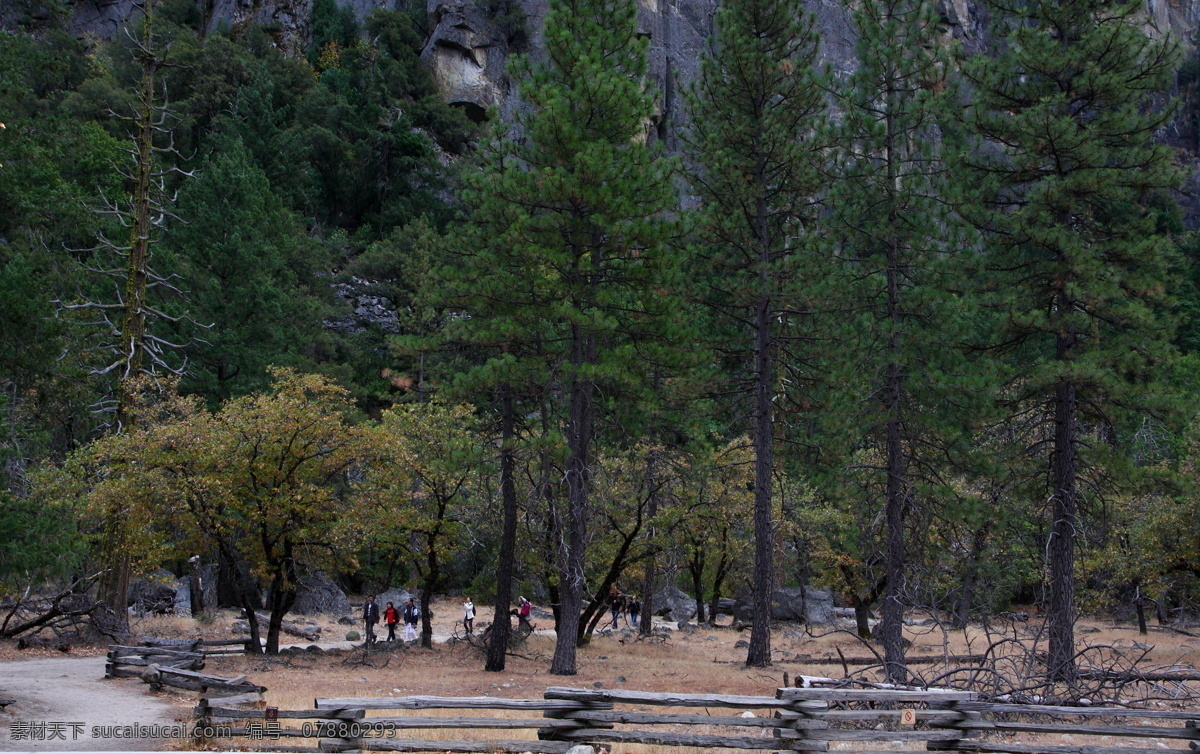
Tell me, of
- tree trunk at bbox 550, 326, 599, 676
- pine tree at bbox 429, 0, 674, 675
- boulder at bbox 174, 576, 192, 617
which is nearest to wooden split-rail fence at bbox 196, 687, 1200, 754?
tree trunk at bbox 550, 326, 599, 676

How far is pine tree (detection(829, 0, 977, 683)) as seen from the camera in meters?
18.8

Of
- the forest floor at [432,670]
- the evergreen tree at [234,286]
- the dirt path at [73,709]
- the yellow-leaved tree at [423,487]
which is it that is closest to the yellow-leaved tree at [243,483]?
the yellow-leaved tree at [423,487]

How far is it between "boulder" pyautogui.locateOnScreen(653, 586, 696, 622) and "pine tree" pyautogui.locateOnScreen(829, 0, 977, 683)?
20538mm

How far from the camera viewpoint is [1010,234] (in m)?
17.8

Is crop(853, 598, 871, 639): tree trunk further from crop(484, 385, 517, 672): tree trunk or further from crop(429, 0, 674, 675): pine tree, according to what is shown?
crop(429, 0, 674, 675): pine tree

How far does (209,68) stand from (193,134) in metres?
5.21

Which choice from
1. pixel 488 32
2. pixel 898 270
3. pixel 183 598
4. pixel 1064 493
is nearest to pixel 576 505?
pixel 898 270

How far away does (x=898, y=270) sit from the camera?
19.6 meters

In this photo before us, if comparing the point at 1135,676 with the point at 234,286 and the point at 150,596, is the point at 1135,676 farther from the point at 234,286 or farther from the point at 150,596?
the point at 234,286

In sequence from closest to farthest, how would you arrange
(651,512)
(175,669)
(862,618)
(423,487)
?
(175,669) < (423,487) < (651,512) < (862,618)

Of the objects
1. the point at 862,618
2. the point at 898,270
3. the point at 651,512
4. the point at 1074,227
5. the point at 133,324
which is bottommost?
the point at 862,618

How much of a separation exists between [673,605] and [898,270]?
80.5 feet

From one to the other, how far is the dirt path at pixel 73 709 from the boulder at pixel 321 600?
15632 mm

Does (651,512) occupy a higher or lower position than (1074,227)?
lower
